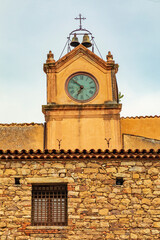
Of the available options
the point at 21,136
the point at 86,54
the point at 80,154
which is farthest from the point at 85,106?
the point at 80,154

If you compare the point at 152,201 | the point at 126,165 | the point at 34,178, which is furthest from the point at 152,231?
the point at 34,178

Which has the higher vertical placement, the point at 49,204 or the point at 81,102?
the point at 81,102

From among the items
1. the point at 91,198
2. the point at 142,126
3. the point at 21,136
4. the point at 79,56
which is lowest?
the point at 91,198

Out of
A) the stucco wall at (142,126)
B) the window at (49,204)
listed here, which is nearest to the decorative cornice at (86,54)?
the stucco wall at (142,126)

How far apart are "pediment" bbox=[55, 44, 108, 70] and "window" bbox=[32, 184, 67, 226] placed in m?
9.44

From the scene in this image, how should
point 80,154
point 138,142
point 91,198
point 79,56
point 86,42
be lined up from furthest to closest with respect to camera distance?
point 86,42
point 79,56
point 138,142
point 80,154
point 91,198

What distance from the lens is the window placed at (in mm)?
15413

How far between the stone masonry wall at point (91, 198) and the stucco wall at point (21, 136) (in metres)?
7.42

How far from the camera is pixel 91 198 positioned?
1531 cm

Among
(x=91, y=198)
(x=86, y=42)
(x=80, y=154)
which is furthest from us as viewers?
(x=86, y=42)

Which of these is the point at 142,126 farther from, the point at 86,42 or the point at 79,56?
the point at 86,42

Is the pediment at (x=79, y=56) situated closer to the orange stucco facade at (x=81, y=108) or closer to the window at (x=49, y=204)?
the orange stucco facade at (x=81, y=108)

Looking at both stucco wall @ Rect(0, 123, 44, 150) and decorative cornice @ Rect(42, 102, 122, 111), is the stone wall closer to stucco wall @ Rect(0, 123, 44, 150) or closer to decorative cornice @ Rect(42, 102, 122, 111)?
decorative cornice @ Rect(42, 102, 122, 111)

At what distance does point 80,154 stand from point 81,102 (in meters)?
8.11
